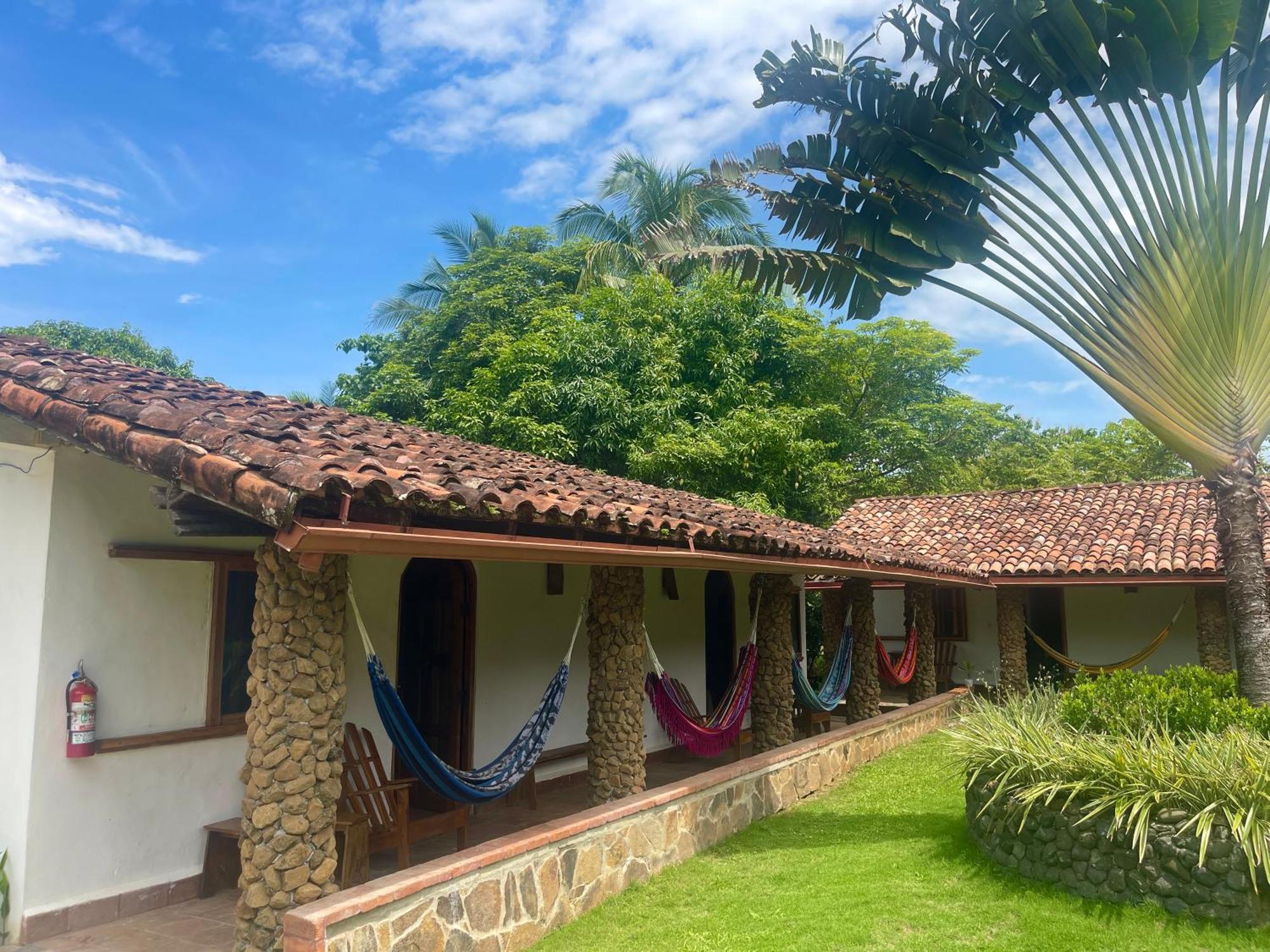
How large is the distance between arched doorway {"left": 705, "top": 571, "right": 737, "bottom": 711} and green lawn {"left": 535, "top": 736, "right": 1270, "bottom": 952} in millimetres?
4838

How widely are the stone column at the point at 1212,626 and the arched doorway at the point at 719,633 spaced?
7233 millimetres

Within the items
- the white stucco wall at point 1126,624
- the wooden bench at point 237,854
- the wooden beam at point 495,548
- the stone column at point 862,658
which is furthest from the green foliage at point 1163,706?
the white stucco wall at point 1126,624

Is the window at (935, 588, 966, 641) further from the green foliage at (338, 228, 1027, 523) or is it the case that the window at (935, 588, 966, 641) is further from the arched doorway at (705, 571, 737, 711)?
the arched doorway at (705, 571, 737, 711)

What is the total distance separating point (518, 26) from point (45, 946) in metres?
10.4

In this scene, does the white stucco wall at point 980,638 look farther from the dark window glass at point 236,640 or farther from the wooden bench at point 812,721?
the dark window glass at point 236,640

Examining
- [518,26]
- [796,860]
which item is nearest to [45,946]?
[796,860]

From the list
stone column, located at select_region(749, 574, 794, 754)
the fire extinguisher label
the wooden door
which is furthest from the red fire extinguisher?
the wooden door

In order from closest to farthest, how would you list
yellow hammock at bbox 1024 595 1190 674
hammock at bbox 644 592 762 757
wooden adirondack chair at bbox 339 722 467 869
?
wooden adirondack chair at bbox 339 722 467 869 → hammock at bbox 644 592 762 757 → yellow hammock at bbox 1024 595 1190 674

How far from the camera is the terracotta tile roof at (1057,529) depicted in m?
13.3

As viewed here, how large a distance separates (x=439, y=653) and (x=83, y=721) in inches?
128

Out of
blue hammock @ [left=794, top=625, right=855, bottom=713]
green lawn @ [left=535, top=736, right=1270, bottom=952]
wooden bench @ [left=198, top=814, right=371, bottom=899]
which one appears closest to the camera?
green lawn @ [left=535, top=736, right=1270, bottom=952]

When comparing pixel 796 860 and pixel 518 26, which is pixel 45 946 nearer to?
pixel 796 860

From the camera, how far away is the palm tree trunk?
6434 mm

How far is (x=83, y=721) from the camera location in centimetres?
482
